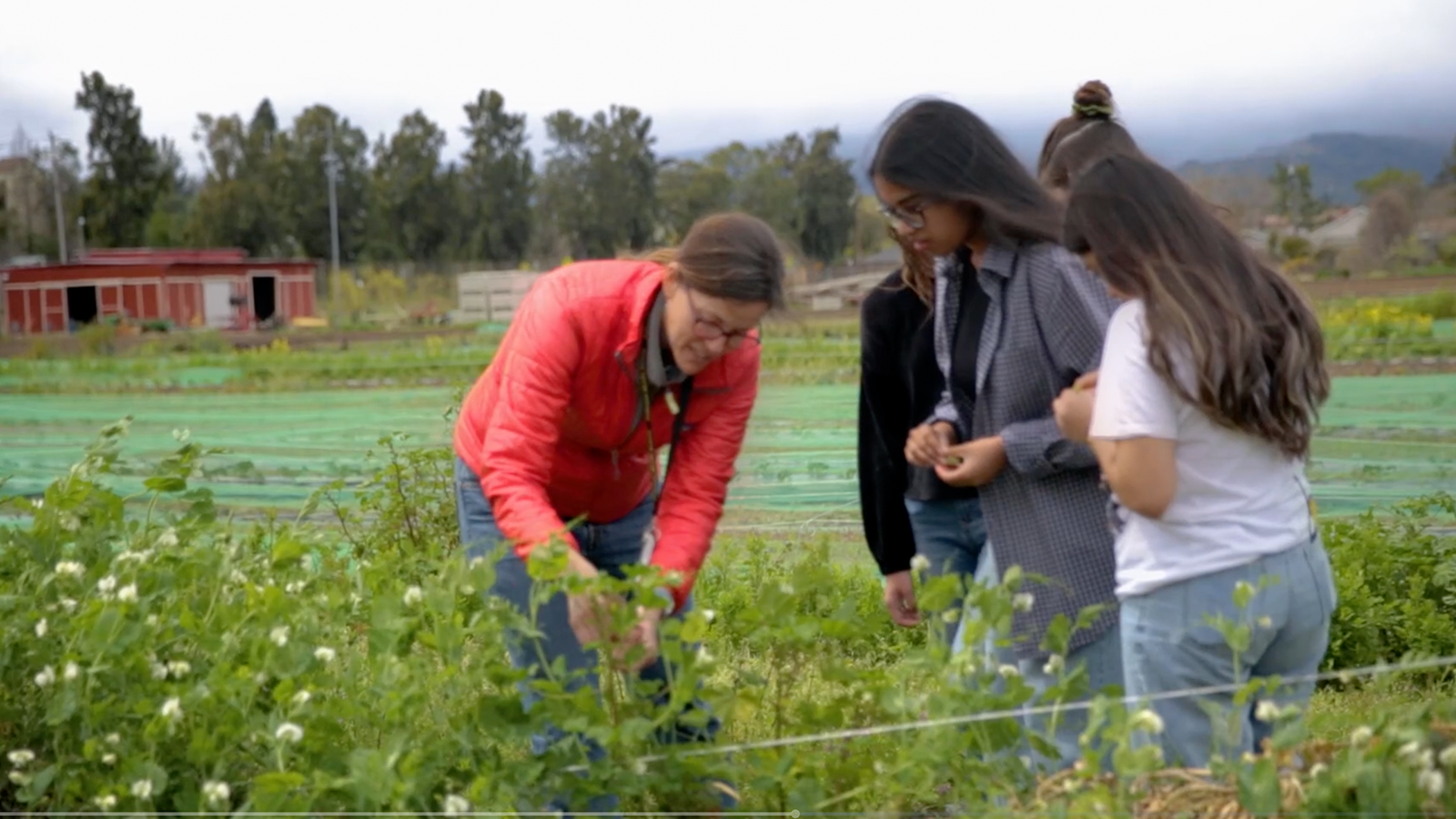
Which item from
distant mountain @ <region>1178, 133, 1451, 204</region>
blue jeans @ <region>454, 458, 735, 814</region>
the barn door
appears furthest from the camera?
distant mountain @ <region>1178, 133, 1451, 204</region>

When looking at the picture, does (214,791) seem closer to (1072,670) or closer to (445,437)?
(1072,670)

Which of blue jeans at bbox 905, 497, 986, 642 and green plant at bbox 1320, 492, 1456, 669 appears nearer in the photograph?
blue jeans at bbox 905, 497, 986, 642

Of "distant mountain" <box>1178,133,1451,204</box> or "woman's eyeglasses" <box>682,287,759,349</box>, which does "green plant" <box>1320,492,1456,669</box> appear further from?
"distant mountain" <box>1178,133,1451,204</box>

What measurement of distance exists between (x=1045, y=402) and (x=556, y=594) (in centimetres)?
101

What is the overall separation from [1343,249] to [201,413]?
1734 inches

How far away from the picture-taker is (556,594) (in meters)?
3.25

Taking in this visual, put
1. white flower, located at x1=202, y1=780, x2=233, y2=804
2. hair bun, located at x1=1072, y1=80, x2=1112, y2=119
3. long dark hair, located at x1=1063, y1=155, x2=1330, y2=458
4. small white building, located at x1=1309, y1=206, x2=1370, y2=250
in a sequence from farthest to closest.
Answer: small white building, located at x1=1309, y1=206, x2=1370, y2=250, hair bun, located at x1=1072, y1=80, x2=1112, y2=119, long dark hair, located at x1=1063, y1=155, x2=1330, y2=458, white flower, located at x1=202, y1=780, x2=233, y2=804

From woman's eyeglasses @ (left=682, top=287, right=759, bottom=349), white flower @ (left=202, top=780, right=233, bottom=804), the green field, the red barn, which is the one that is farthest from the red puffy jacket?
the red barn

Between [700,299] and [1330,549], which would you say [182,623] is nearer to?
[700,299]

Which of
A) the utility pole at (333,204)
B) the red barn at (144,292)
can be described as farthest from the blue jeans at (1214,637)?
the utility pole at (333,204)

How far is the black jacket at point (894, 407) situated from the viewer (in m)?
3.48

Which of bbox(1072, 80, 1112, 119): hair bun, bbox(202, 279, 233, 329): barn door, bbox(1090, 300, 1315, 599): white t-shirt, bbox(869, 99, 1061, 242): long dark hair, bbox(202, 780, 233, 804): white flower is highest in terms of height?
bbox(1072, 80, 1112, 119): hair bun

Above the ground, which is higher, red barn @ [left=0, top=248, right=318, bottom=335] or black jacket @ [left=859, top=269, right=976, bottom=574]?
black jacket @ [left=859, top=269, right=976, bottom=574]

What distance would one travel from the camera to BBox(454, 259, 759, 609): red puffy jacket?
3.07 m
